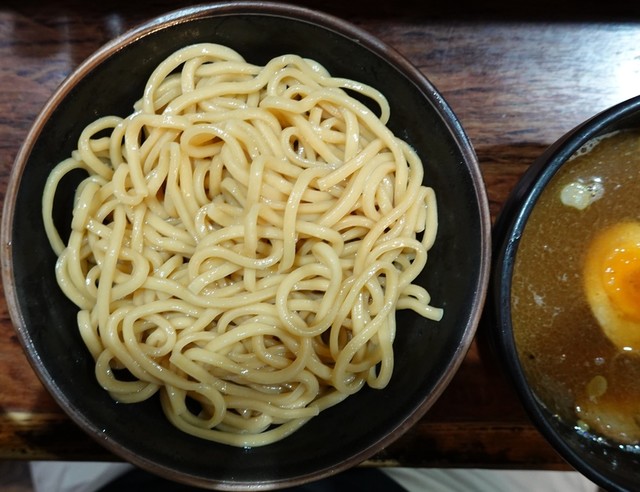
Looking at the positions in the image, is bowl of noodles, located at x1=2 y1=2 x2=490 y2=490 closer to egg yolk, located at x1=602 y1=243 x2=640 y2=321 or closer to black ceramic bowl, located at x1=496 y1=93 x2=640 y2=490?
black ceramic bowl, located at x1=496 y1=93 x2=640 y2=490

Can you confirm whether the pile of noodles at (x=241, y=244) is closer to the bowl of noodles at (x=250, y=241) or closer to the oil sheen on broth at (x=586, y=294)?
the bowl of noodles at (x=250, y=241)

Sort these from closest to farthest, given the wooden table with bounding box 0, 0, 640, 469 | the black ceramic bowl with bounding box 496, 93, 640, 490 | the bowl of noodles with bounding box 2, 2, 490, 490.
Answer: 1. the black ceramic bowl with bounding box 496, 93, 640, 490
2. the bowl of noodles with bounding box 2, 2, 490, 490
3. the wooden table with bounding box 0, 0, 640, 469

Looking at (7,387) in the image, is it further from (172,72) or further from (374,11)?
(374,11)

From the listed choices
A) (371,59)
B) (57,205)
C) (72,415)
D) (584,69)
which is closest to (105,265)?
(57,205)

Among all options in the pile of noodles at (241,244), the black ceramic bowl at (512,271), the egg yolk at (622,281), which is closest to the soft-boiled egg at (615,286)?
the egg yolk at (622,281)

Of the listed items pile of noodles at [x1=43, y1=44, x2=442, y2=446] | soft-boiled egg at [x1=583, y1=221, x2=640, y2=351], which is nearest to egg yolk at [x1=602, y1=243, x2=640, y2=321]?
soft-boiled egg at [x1=583, y1=221, x2=640, y2=351]

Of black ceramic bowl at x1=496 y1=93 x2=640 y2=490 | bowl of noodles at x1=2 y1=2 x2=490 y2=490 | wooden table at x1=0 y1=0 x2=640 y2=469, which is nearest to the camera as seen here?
black ceramic bowl at x1=496 y1=93 x2=640 y2=490
